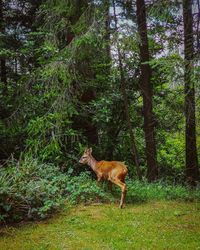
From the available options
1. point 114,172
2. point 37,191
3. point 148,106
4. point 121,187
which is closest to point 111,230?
point 121,187

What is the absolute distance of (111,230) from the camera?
6613 mm

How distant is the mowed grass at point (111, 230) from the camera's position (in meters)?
6.00

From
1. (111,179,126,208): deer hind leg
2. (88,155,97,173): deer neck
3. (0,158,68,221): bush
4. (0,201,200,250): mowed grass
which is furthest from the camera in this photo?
(88,155,97,173): deer neck

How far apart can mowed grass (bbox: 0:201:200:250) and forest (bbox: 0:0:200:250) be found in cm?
2

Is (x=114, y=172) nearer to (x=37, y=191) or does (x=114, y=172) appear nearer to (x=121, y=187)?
(x=121, y=187)

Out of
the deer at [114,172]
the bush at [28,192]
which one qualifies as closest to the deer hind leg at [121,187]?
the deer at [114,172]

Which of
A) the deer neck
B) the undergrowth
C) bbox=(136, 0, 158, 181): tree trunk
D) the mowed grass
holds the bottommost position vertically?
the mowed grass

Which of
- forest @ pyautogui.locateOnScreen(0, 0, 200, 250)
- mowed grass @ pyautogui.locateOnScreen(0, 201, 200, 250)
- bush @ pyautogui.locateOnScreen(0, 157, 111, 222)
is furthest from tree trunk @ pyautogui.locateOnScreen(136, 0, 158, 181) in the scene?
mowed grass @ pyautogui.locateOnScreen(0, 201, 200, 250)

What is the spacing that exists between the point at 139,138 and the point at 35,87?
609cm

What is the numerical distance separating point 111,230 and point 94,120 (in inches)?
197

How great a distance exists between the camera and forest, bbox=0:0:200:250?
273 inches

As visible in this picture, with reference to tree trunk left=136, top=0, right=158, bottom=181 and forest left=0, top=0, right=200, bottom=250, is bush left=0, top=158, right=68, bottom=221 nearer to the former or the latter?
forest left=0, top=0, right=200, bottom=250

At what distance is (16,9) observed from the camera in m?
14.6

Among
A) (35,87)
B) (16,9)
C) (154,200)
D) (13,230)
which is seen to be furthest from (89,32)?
(16,9)
